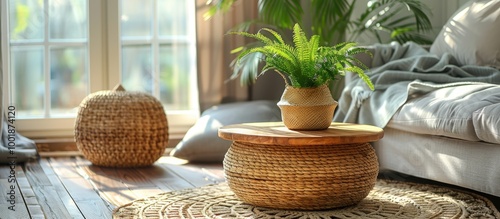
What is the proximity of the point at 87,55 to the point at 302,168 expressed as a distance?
7.54ft

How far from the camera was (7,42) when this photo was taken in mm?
4406

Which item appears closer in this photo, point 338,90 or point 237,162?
point 237,162

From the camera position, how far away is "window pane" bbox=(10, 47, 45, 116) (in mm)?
4484

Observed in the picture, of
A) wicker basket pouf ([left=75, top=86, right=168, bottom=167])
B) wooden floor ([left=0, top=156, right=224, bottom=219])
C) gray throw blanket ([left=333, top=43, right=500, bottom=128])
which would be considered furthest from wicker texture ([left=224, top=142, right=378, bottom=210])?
wicker basket pouf ([left=75, top=86, right=168, bottom=167])

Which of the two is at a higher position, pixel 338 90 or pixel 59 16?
pixel 59 16

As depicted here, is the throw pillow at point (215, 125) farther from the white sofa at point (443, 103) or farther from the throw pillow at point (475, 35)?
the throw pillow at point (475, 35)

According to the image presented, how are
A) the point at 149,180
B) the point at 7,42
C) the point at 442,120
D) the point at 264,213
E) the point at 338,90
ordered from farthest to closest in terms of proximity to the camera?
1. the point at 338,90
2. the point at 7,42
3. the point at 149,180
4. the point at 442,120
5. the point at 264,213

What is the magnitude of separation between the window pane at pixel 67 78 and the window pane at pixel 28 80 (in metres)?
0.06

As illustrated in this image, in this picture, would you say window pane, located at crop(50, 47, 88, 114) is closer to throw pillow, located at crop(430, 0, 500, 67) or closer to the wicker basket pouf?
the wicker basket pouf

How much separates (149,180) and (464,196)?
4.40 ft

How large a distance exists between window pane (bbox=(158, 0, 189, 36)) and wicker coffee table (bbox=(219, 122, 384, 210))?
206 centimetres

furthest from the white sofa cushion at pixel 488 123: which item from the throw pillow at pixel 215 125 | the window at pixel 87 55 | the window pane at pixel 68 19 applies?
the window pane at pixel 68 19

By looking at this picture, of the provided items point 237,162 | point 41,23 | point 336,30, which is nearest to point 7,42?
point 41,23

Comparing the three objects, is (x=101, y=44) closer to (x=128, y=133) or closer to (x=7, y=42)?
(x=7, y=42)
